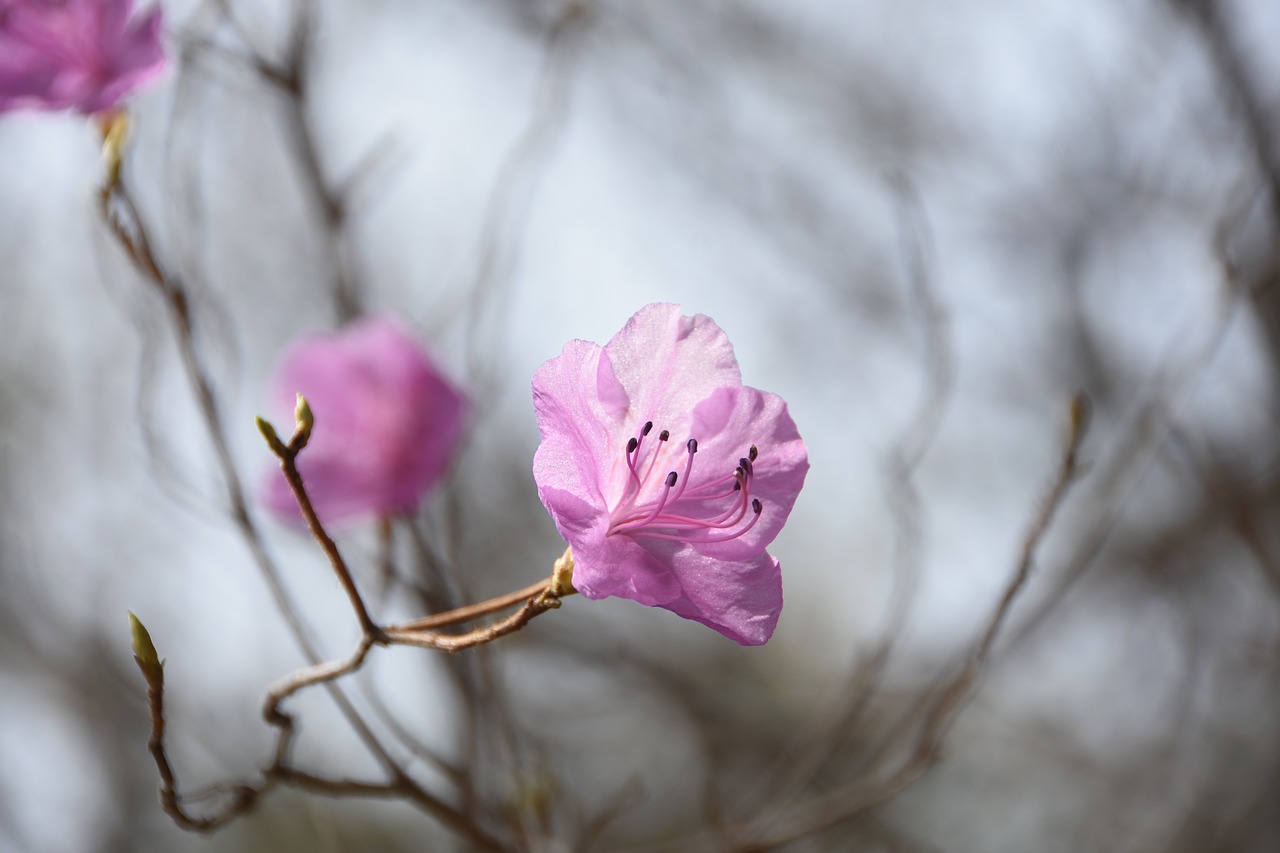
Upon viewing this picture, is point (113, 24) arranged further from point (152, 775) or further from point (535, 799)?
point (152, 775)

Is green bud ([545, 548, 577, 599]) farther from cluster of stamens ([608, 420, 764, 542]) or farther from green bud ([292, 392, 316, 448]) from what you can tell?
green bud ([292, 392, 316, 448])

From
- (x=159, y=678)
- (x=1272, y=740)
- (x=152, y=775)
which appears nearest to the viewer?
(x=159, y=678)

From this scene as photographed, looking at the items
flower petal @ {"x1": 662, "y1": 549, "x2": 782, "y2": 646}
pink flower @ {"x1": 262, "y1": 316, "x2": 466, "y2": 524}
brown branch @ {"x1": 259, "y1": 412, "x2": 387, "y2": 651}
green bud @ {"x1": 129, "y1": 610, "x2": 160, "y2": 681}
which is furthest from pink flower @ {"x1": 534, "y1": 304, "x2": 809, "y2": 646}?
pink flower @ {"x1": 262, "y1": 316, "x2": 466, "y2": 524}

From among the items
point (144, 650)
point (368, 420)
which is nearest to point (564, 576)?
point (144, 650)

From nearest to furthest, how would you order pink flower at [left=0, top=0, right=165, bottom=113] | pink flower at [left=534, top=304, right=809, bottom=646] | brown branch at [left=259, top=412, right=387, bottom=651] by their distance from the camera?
brown branch at [left=259, top=412, right=387, bottom=651] → pink flower at [left=534, top=304, right=809, bottom=646] → pink flower at [left=0, top=0, right=165, bottom=113]

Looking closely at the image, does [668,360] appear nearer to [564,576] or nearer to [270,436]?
[564,576]

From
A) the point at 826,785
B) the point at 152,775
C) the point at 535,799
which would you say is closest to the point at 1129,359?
the point at 826,785
